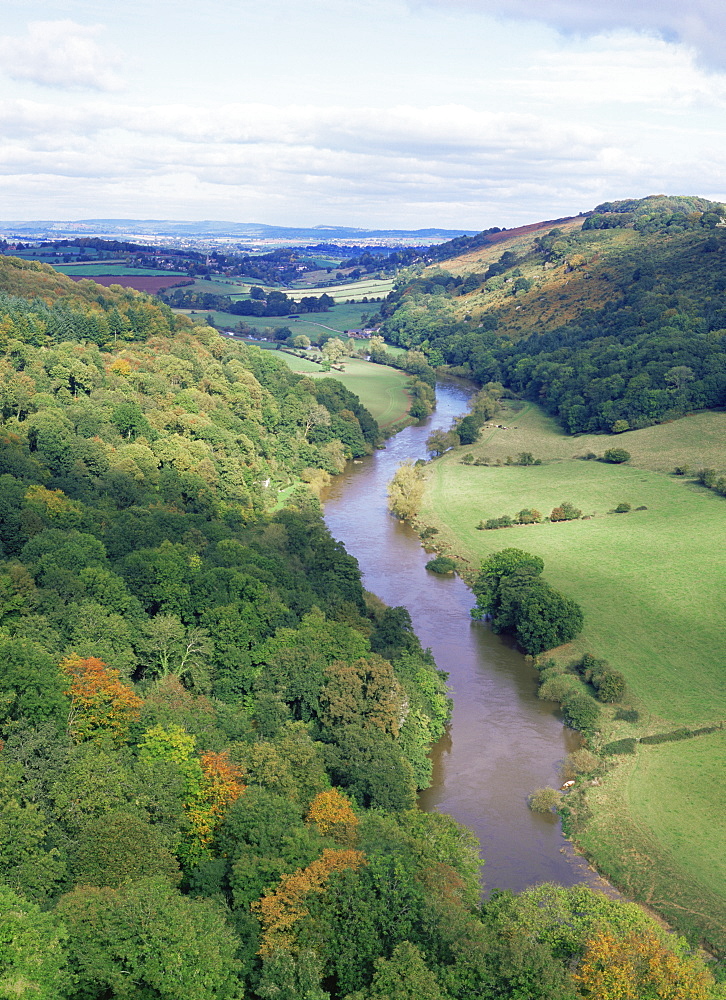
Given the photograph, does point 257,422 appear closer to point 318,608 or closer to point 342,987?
point 318,608

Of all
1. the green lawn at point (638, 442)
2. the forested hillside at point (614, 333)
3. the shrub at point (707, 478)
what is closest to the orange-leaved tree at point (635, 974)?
the shrub at point (707, 478)

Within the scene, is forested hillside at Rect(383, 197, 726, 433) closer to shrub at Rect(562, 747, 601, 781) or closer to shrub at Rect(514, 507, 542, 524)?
shrub at Rect(514, 507, 542, 524)

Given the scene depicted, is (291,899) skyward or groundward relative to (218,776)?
groundward

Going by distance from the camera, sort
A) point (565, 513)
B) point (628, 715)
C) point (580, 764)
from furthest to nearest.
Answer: point (565, 513) < point (628, 715) < point (580, 764)

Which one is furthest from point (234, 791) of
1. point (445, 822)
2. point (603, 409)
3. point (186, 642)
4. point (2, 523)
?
point (603, 409)

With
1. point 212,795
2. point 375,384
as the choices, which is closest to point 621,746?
point 212,795

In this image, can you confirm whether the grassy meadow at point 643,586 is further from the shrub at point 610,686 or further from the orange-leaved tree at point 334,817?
the orange-leaved tree at point 334,817

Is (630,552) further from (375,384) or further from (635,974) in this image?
(375,384)
